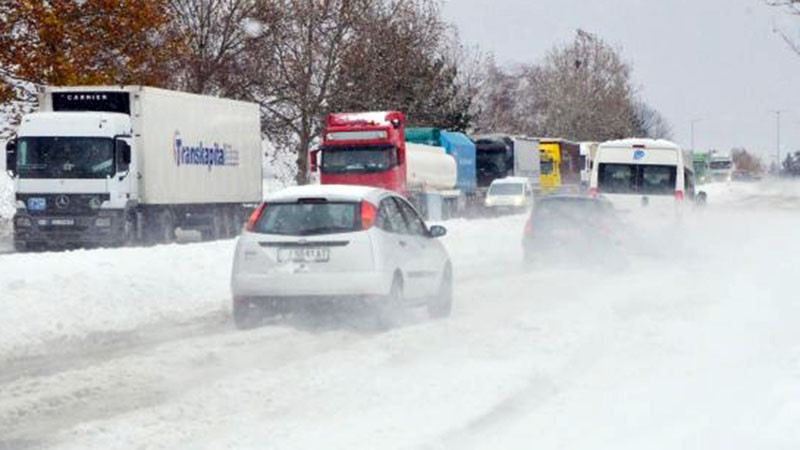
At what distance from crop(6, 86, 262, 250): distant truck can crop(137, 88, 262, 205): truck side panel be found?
26 mm

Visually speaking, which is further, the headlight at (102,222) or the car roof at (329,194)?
the headlight at (102,222)

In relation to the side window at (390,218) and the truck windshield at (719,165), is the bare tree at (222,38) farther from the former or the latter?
the truck windshield at (719,165)

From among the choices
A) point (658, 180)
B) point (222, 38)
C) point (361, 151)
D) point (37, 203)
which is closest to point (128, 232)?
point (37, 203)

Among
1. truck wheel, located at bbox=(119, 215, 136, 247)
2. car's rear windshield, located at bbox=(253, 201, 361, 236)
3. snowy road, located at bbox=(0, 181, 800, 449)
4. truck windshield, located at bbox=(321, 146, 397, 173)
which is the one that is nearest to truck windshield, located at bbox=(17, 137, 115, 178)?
truck wheel, located at bbox=(119, 215, 136, 247)

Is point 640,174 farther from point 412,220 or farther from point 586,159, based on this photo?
point 586,159

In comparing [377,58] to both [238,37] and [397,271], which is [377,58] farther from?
[397,271]

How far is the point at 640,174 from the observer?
109ft

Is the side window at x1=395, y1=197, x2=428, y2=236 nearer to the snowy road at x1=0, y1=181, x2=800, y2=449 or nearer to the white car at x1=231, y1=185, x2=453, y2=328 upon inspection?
the white car at x1=231, y1=185, x2=453, y2=328

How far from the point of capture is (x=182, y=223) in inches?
1404

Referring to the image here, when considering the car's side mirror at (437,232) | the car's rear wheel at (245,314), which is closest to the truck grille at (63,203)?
the car's side mirror at (437,232)

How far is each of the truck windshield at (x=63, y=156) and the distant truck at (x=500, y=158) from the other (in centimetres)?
3806

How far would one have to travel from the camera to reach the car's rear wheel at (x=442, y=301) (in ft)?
53.4

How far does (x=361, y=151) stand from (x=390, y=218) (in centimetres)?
2794

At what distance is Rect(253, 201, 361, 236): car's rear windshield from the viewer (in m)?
14.6
